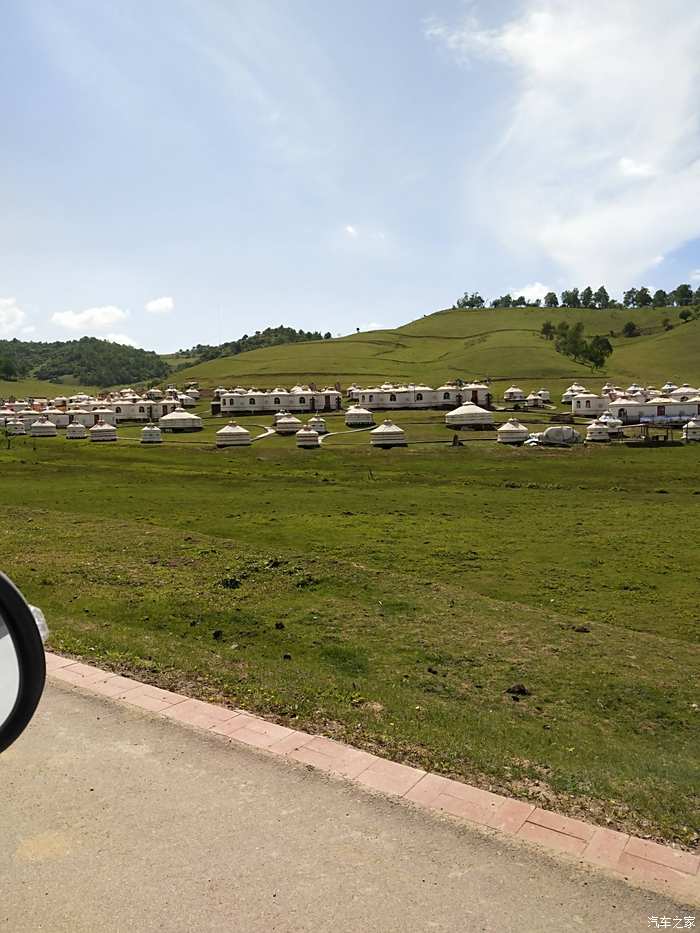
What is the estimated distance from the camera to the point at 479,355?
138m

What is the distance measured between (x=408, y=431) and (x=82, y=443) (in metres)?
27.5

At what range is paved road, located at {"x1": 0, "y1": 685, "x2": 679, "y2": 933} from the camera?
12.7ft

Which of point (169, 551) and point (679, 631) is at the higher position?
point (169, 551)

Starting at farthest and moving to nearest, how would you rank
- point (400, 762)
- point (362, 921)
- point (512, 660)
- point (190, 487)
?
point (190, 487) → point (512, 660) → point (400, 762) → point (362, 921)

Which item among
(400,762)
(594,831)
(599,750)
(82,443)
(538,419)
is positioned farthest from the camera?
(538,419)

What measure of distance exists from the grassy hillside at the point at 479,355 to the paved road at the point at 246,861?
10449 cm

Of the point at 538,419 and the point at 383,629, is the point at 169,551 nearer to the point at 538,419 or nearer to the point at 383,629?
the point at 383,629

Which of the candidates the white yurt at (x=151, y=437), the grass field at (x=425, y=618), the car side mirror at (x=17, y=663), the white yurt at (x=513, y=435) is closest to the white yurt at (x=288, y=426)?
the white yurt at (x=151, y=437)

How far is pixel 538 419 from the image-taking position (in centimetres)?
6650

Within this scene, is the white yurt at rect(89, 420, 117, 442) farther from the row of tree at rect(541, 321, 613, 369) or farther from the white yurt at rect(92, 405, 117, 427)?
the row of tree at rect(541, 321, 613, 369)

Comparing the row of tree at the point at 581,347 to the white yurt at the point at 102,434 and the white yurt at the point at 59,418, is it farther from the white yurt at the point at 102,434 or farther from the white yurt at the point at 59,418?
the white yurt at the point at 102,434

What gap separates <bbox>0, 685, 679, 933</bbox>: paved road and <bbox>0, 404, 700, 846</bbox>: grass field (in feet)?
3.47

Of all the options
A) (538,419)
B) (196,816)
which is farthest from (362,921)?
(538,419)

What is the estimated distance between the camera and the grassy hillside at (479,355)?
119562mm
